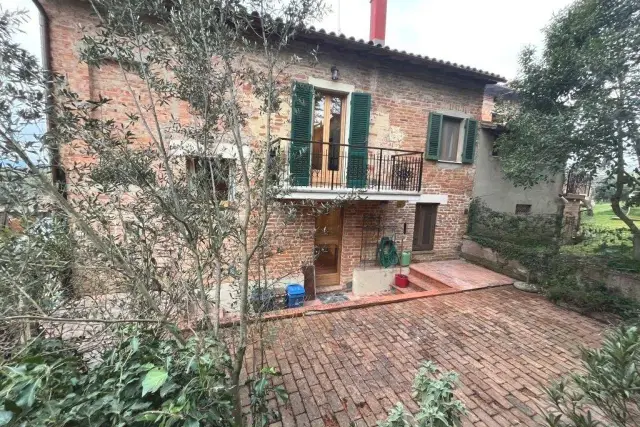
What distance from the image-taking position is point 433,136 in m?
7.13

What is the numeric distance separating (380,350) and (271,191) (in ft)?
9.25

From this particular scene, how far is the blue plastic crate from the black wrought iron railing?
235cm

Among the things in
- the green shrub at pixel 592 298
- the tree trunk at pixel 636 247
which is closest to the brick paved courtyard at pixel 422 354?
the green shrub at pixel 592 298

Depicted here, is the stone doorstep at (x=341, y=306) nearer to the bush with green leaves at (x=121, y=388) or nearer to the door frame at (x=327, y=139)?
the bush with green leaves at (x=121, y=388)

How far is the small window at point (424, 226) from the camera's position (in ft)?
25.1

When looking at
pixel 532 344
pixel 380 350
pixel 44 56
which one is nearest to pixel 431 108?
pixel 532 344

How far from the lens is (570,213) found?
10617 mm

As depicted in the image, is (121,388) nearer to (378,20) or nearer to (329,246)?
(329,246)

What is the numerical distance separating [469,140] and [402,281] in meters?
4.67

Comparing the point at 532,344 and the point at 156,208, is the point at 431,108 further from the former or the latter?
the point at 156,208

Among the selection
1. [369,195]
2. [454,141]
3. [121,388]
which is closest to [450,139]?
[454,141]

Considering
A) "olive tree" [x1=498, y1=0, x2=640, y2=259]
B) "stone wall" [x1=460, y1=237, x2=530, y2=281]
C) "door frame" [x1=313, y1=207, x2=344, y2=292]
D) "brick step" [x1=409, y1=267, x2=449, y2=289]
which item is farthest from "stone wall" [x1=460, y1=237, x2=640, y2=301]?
"door frame" [x1=313, y1=207, x2=344, y2=292]

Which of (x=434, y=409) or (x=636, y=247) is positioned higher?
(x=636, y=247)

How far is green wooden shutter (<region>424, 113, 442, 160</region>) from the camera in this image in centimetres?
704
